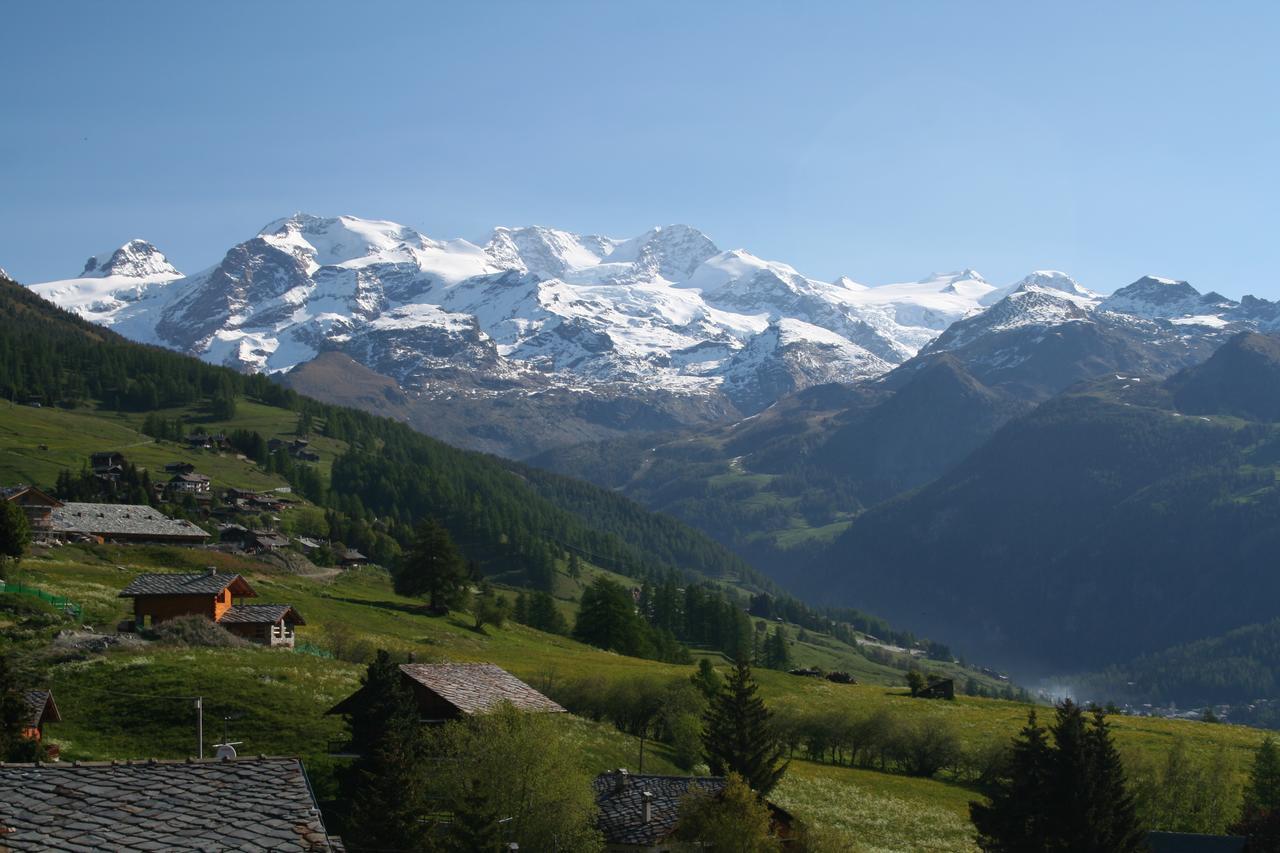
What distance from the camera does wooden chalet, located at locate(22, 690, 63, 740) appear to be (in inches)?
2041

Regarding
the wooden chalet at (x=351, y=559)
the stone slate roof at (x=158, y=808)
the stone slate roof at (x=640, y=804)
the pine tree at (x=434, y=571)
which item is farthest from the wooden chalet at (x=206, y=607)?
the wooden chalet at (x=351, y=559)

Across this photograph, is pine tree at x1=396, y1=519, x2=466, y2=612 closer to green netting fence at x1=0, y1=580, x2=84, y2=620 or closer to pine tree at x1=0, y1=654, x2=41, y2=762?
green netting fence at x1=0, y1=580, x2=84, y2=620

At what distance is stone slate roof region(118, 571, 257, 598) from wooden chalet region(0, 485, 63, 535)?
1898 inches

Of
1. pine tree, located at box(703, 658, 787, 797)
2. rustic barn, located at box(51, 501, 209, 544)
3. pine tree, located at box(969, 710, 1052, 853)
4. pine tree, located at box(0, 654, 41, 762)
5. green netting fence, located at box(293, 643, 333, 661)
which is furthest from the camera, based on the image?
rustic barn, located at box(51, 501, 209, 544)

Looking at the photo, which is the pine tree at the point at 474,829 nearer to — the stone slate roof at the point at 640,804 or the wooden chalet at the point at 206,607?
the stone slate roof at the point at 640,804

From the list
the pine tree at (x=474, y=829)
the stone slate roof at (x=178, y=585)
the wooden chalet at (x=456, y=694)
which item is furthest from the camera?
the stone slate roof at (x=178, y=585)

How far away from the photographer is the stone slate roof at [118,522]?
5384 inches

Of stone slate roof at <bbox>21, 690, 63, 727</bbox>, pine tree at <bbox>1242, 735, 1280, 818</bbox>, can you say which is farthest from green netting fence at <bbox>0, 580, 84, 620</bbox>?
pine tree at <bbox>1242, 735, 1280, 818</bbox>

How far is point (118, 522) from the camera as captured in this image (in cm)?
14075

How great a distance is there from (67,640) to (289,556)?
86.7 meters

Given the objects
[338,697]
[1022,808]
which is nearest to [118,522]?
[338,697]

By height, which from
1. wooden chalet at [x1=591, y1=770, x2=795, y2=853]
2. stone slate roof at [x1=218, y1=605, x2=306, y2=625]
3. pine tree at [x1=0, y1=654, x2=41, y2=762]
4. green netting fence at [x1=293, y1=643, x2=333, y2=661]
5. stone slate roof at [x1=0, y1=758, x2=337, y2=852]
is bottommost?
green netting fence at [x1=293, y1=643, x2=333, y2=661]

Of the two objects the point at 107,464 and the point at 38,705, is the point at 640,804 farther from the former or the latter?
the point at 107,464

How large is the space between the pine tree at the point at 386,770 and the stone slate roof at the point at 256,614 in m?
38.4
